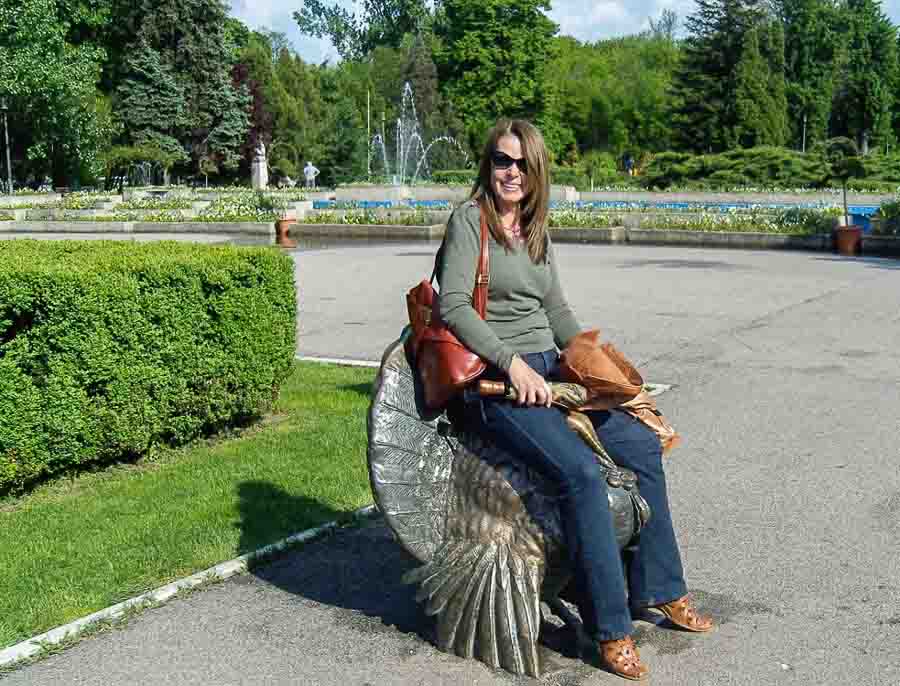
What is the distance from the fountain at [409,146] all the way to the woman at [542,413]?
146ft

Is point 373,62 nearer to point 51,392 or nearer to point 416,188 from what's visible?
point 416,188

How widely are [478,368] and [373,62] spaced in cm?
8164

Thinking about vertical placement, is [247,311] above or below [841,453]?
above

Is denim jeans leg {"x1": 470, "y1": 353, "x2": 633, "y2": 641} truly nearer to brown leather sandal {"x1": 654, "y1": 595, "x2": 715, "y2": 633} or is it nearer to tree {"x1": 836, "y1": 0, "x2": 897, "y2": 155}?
brown leather sandal {"x1": 654, "y1": 595, "x2": 715, "y2": 633}

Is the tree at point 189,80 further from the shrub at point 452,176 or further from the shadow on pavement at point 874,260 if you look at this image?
the shadow on pavement at point 874,260

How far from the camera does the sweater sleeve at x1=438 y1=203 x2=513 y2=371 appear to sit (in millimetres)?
3799

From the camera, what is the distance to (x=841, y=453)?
22.8 feet

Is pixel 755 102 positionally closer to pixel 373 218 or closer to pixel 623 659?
pixel 373 218

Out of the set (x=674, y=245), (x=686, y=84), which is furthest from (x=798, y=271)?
(x=686, y=84)

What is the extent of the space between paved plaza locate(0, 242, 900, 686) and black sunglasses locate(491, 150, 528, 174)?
1798 millimetres

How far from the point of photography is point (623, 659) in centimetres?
378

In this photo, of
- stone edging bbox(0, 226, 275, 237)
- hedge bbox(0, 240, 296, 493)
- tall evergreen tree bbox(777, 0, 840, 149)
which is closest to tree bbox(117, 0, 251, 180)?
stone edging bbox(0, 226, 275, 237)

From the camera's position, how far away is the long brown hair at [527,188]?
3.95m

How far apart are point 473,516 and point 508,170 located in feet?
4.17
